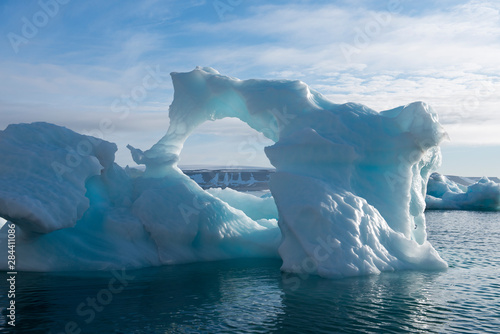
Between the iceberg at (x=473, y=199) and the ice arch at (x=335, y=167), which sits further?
the iceberg at (x=473, y=199)

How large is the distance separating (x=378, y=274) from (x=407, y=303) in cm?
311

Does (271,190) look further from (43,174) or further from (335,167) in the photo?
(43,174)

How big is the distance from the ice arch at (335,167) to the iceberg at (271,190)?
39 mm

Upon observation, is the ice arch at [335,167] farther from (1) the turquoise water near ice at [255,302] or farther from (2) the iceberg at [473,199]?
(2) the iceberg at [473,199]

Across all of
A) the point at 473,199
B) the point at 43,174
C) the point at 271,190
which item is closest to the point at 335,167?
the point at 271,190

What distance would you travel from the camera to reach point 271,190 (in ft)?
53.7

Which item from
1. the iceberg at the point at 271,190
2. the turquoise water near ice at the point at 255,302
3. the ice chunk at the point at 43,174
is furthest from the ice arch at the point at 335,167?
the ice chunk at the point at 43,174

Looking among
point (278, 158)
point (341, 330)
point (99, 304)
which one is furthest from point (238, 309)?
point (278, 158)

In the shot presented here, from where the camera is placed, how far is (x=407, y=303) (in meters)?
11.6

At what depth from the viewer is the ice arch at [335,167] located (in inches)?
581

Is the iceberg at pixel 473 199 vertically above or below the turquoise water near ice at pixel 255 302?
above

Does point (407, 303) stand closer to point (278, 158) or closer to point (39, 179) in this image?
point (278, 158)

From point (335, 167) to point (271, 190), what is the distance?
98.3 inches

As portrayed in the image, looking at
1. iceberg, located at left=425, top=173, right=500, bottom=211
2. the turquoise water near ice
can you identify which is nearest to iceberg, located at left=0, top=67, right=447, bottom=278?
the turquoise water near ice
